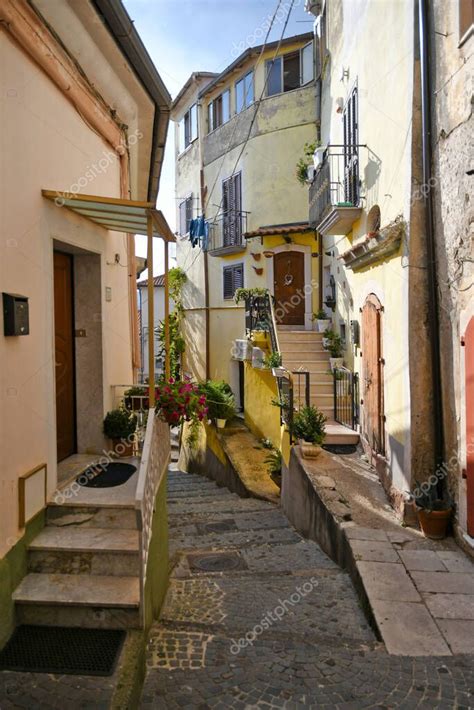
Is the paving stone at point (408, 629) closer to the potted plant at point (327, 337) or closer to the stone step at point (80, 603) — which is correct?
the stone step at point (80, 603)

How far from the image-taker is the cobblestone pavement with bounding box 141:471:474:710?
3.59m

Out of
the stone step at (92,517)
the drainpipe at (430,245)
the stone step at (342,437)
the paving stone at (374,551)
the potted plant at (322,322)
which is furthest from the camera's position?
the potted plant at (322,322)

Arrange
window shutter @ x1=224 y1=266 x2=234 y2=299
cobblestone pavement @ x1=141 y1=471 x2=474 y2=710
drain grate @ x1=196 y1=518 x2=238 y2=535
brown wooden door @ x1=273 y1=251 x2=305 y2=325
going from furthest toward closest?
window shutter @ x1=224 y1=266 x2=234 y2=299
brown wooden door @ x1=273 y1=251 x2=305 y2=325
drain grate @ x1=196 y1=518 x2=238 y2=535
cobblestone pavement @ x1=141 y1=471 x2=474 y2=710

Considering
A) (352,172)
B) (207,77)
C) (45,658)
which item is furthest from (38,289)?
(207,77)

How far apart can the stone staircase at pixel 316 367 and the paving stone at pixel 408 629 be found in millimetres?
5202

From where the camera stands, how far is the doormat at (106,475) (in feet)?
18.3

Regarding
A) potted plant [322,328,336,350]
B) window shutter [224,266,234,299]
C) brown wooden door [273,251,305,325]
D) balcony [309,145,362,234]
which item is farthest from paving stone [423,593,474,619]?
window shutter [224,266,234,299]

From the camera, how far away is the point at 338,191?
11727mm

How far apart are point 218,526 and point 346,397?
4308mm

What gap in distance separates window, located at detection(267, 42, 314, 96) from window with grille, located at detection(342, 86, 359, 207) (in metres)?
7.75

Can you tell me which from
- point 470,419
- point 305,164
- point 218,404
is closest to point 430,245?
point 470,419

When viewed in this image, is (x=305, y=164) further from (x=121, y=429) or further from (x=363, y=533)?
(x=363, y=533)

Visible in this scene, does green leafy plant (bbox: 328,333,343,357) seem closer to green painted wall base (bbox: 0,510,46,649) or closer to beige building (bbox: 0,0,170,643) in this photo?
beige building (bbox: 0,0,170,643)

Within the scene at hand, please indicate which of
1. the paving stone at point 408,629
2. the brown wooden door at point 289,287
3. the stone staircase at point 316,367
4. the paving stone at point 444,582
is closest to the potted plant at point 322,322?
the stone staircase at point 316,367
